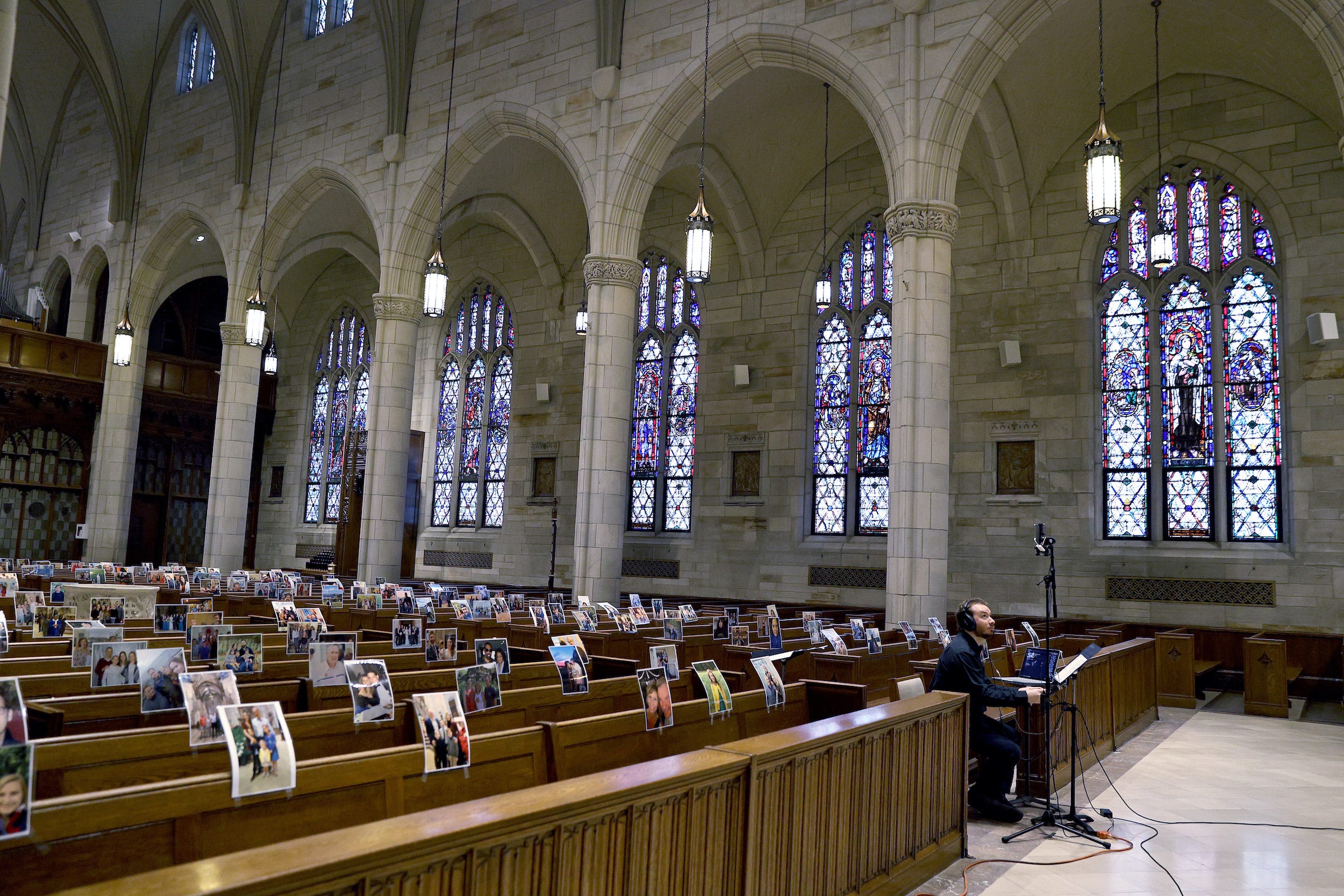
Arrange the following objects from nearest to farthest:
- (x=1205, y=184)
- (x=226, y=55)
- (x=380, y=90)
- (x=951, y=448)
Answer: (x=1205, y=184)
(x=951, y=448)
(x=380, y=90)
(x=226, y=55)

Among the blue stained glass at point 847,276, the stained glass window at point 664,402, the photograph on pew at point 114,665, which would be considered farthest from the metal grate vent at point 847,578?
the photograph on pew at point 114,665

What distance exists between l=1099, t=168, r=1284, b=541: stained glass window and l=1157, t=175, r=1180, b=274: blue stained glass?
0.02 metres

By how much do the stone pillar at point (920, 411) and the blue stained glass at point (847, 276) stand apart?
4955 millimetres

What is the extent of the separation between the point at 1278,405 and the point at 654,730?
11475mm

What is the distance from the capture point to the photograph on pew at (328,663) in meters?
4.33

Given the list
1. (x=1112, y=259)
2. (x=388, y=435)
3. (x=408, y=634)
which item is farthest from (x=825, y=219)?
(x=408, y=634)

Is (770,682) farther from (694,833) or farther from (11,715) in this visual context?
(11,715)

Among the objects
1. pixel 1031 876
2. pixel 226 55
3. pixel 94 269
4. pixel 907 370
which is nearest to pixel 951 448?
pixel 907 370

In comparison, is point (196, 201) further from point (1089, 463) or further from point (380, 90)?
point (1089, 463)

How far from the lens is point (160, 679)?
11.7 ft

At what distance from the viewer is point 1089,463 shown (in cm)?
1309

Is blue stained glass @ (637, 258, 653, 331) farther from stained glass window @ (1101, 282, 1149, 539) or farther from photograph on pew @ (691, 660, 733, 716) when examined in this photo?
photograph on pew @ (691, 660, 733, 716)

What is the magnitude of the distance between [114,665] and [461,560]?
51.6ft

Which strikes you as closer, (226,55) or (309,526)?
(226,55)
